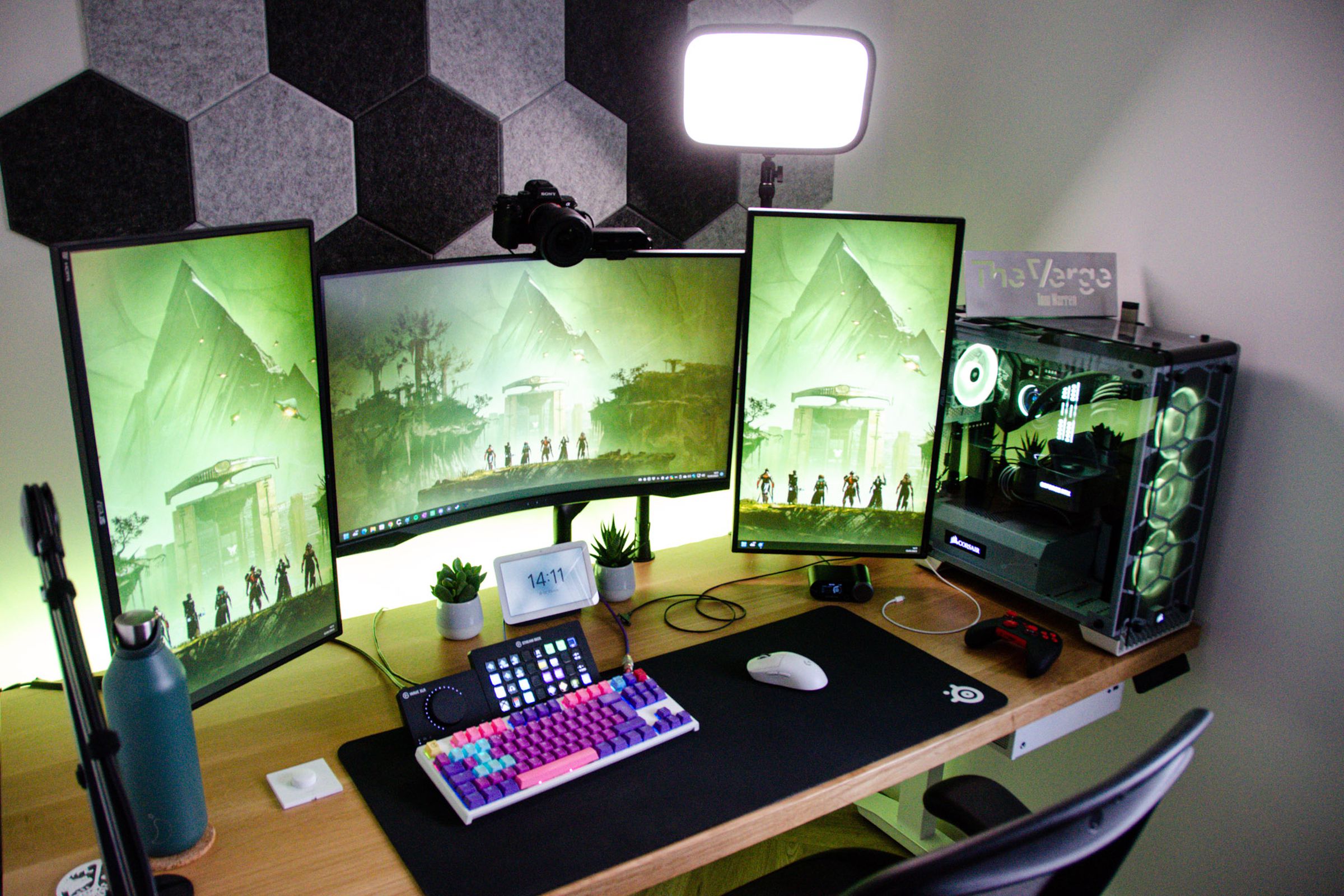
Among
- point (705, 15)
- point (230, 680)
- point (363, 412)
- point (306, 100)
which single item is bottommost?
point (230, 680)

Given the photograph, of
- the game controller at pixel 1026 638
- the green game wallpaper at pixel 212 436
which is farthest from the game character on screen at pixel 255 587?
the game controller at pixel 1026 638

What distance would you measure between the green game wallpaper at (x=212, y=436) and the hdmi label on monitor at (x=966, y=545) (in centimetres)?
102

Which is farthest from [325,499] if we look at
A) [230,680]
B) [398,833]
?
[398,833]

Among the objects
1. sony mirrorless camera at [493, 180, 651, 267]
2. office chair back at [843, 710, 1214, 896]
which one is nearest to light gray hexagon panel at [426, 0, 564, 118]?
sony mirrorless camera at [493, 180, 651, 267]

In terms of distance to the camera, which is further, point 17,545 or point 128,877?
point 17,545

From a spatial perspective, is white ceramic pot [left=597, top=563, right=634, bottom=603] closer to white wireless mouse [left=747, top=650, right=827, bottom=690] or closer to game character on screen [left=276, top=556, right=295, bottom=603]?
white wireless mouse [left=747, top=650, right=827, bottom=690]

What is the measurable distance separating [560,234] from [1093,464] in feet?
2.88

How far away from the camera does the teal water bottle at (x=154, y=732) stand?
2.92ft

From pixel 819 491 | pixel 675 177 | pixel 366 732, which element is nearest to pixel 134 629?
pixel 366 732

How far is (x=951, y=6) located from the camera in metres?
1.78

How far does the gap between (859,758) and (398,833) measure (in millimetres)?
534

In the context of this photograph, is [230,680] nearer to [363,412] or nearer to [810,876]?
[363,412]

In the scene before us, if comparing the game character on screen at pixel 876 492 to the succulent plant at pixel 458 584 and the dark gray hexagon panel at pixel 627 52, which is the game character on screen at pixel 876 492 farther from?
the dark gray hexagon panel at pixel 627 52

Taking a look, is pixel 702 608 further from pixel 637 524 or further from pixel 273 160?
pixel 273 160
